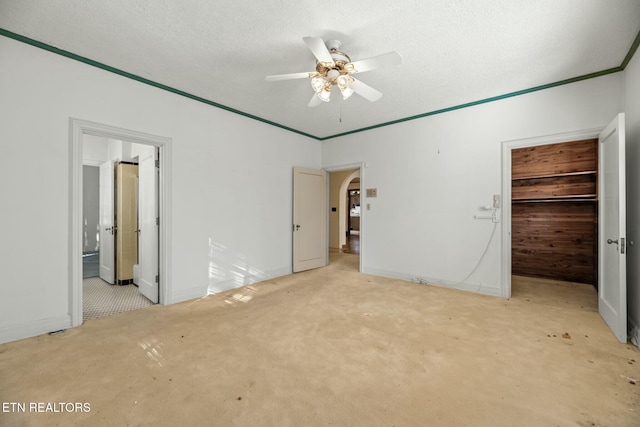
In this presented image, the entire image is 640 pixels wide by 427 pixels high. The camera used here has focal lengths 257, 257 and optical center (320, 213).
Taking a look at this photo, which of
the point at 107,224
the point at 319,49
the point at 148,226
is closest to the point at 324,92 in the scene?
the point at 319,49

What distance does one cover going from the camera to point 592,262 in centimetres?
415

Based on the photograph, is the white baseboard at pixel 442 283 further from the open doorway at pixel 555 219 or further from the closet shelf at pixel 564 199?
the closet shelf at pixel 564 199

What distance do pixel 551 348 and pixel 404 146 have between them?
3268 millimetres

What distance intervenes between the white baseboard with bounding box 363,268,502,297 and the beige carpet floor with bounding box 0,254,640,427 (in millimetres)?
476

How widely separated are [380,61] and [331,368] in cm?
248

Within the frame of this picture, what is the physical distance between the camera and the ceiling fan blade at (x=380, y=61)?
2.04 meters

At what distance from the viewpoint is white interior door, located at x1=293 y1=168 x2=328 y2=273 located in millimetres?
4988

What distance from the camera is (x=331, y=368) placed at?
1.96 metres

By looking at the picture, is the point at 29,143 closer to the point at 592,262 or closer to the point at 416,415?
the point at 416,415

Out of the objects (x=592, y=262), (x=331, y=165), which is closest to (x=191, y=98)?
(x=331, y=165)

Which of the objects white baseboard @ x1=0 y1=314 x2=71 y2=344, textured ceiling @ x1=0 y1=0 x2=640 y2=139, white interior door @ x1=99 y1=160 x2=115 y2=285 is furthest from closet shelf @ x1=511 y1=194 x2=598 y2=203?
white interior door @ x1=99 y1=160 x2=115 y2=285

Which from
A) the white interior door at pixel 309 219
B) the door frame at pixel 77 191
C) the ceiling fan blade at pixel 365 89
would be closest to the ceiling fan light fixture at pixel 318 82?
the ceiling fan blade at pixel 365 89

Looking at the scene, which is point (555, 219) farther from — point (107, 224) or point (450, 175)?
point (107, 224)

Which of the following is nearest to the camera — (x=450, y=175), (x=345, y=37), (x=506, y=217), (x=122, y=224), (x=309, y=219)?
(x=345, y=37)
